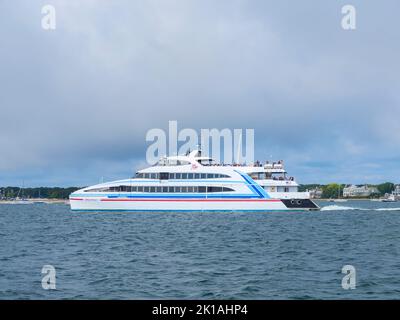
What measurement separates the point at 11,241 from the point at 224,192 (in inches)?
1527

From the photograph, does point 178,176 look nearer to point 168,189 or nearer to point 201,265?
point 168,189

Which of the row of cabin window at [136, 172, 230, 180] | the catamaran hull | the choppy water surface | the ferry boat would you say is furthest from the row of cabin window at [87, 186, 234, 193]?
the choppy water surface

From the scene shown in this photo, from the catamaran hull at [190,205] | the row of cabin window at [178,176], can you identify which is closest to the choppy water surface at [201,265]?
the catamaran hull at [190,205]

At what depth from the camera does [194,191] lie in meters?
69.7

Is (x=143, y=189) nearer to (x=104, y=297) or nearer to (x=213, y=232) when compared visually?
(x=213, y=232)

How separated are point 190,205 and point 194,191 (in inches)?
79.2

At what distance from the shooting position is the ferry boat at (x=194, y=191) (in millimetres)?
68688

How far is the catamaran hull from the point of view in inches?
2694

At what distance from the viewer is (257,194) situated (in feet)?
226

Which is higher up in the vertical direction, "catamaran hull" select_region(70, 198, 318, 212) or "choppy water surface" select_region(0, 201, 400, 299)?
"catamaran hull" select_region(70, 198, 318, 212)

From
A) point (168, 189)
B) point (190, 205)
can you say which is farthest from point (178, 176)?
point (190, 205)

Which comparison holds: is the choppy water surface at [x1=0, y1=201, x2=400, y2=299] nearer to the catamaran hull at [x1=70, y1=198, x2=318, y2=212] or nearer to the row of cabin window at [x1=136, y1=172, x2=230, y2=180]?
the catamaran hull at [x1=70, y1=198, x2=318, y2=212]

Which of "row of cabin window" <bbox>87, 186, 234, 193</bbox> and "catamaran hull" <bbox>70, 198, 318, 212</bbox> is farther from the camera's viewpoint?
"row of cabin window" <bbox>87, 186, 234, 193</bbox>

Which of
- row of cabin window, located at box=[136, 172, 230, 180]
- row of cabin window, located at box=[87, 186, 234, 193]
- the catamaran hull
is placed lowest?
the catamaran hull
